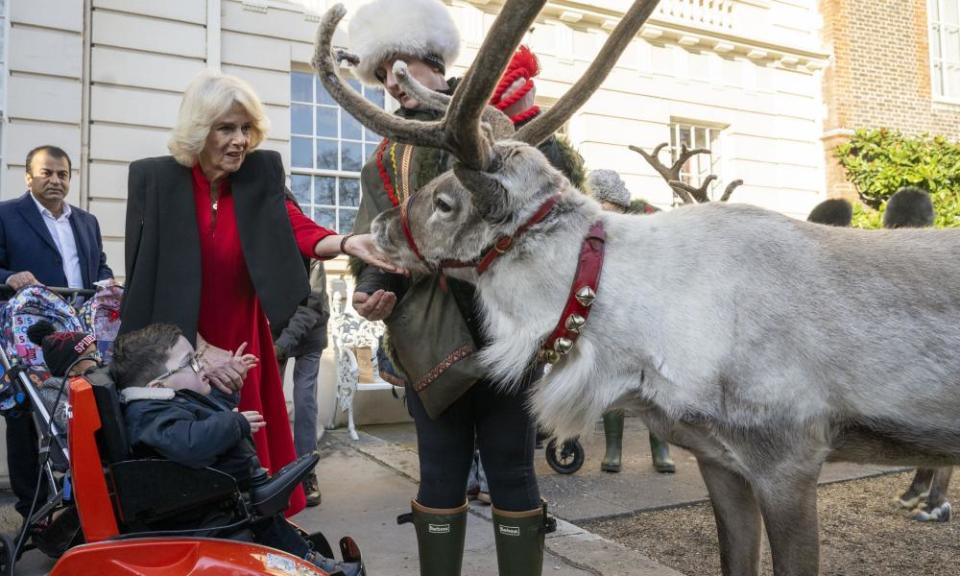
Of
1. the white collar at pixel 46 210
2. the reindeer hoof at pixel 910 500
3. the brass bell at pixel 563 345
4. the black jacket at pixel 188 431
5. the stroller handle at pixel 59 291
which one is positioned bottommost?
the reindeer hoof at pixel 910 500

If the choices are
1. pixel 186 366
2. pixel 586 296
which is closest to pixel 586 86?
pixel 586 296

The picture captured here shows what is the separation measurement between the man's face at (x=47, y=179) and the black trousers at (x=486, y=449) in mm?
3831

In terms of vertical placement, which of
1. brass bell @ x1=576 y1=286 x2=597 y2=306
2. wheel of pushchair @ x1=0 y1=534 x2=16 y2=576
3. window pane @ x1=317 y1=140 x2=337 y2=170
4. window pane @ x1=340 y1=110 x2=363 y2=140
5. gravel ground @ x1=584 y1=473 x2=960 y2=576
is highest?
window pane @ x1=340 y1=110 x2=363 y2=140

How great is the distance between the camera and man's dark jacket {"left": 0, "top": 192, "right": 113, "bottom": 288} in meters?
4.80

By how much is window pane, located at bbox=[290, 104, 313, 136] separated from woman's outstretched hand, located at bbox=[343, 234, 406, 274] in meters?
6.59

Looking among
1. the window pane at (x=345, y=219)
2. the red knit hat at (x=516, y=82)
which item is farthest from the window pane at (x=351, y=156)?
the red knit hat at (x=516, y=82)

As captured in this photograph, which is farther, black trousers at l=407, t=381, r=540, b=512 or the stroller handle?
the stroller handle

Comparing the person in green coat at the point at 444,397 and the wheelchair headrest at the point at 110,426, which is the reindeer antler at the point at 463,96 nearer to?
the person in green coat at the point at 444,397

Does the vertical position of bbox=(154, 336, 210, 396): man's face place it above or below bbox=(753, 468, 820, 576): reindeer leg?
above

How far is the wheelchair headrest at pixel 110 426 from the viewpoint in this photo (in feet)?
7.63

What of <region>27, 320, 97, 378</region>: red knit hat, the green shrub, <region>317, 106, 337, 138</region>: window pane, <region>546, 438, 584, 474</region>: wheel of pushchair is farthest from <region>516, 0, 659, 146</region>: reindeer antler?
the green shrub

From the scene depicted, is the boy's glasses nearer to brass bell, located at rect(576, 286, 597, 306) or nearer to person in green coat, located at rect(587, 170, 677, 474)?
brass bell, located at rect(576, 286, 597, 306)

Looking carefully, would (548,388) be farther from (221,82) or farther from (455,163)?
(221,82)

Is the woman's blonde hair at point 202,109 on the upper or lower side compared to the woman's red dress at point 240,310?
upper
